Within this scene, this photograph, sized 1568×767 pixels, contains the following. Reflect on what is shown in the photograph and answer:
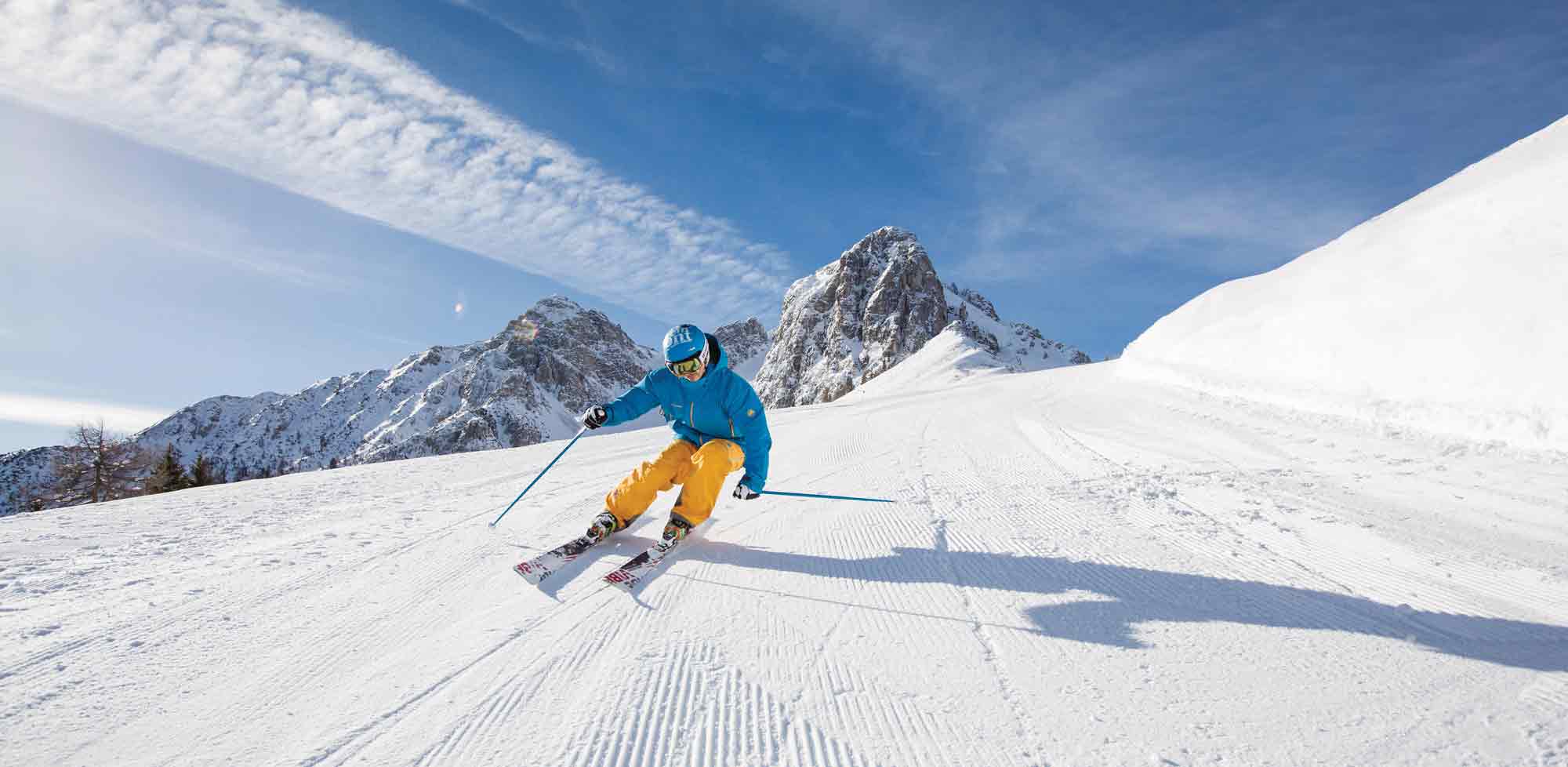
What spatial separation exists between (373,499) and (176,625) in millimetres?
2947

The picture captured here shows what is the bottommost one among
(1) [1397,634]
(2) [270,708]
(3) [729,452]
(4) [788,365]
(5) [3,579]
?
(1) [1397,634]

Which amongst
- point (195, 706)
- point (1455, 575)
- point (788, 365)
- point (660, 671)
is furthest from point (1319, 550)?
point (788, 365)

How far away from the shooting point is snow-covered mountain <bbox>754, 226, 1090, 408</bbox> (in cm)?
13575

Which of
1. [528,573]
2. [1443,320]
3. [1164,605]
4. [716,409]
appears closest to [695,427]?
[716,409]

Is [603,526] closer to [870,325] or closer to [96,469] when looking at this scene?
[96,469]

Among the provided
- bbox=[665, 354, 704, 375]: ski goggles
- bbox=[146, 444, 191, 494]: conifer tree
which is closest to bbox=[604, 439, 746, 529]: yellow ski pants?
bbox=[665, 354, 704, 375]: ski goggles

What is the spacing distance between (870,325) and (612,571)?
145m

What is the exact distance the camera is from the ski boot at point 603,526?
12.6 feet

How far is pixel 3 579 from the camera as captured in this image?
3.11 meters

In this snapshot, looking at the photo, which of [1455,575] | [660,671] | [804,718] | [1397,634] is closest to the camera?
[804,718]

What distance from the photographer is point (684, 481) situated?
419 cm

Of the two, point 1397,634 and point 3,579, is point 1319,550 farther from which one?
point 3,579

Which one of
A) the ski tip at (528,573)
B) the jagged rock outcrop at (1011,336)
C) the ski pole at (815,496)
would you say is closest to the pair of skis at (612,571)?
the ski tip at (528,573)

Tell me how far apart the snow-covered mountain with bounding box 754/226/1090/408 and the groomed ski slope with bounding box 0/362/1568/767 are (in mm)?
115244
